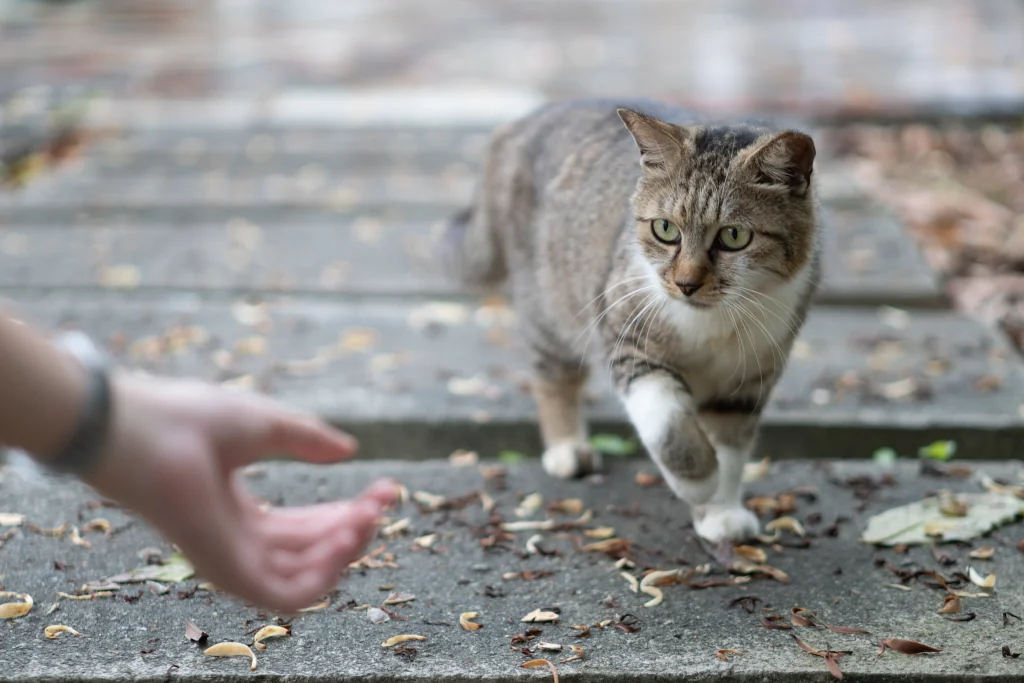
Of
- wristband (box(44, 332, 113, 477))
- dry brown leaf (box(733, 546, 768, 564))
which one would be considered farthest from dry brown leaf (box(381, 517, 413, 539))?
wristband (box(44, 332, 113, 477))

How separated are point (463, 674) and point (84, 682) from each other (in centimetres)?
90

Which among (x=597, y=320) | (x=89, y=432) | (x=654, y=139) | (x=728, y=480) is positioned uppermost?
(x=654, y=139)

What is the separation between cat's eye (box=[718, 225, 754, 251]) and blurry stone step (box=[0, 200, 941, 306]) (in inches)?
90.2

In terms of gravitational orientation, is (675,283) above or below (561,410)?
above

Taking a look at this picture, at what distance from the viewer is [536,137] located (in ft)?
13.4

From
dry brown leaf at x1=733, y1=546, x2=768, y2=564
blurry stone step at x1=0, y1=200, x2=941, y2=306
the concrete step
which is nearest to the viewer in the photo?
the concrete step

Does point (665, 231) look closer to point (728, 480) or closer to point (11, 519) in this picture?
point (728, 480)

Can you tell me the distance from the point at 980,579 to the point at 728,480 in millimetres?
749

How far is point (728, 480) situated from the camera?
332 centimetres

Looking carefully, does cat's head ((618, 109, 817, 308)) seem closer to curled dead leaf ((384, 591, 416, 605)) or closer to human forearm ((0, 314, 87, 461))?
curled dead leaf ((384, 591, 416, 605))

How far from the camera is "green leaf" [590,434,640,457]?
3.98 meters

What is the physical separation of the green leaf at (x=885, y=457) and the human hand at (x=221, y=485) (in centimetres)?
242

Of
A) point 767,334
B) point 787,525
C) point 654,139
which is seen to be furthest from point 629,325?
point 787,525

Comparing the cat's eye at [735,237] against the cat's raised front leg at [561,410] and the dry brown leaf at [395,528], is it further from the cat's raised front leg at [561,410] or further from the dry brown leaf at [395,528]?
the dry brown leaf at [395,528]
